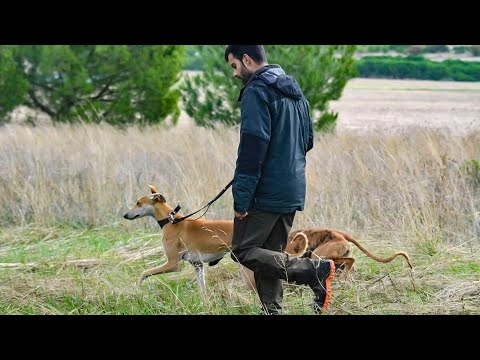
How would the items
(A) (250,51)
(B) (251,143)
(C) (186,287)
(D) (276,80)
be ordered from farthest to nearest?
(C) (186,287)
(A) (250,51)
(D) (276,80)
(B) (251,143)

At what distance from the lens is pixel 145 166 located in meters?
11.3

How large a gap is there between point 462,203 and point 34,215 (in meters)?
5.01

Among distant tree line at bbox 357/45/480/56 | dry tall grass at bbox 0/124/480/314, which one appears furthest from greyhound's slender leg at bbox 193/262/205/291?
distant tree line at bbox 357/45/480/56

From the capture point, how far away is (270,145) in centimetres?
562

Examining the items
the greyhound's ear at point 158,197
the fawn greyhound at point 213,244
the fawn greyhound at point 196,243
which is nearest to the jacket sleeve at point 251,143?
the fawn greyhound at point 213,244

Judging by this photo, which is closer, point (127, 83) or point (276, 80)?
point (276, 80)

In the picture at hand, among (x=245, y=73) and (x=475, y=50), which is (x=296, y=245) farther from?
(x=475, y=50)

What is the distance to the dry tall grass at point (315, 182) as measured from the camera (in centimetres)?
866

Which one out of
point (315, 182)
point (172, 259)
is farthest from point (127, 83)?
point (172, 259)

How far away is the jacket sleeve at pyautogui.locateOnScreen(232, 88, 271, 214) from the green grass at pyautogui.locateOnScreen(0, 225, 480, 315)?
1114 mm

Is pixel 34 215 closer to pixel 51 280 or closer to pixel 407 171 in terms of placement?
pixel 51 280

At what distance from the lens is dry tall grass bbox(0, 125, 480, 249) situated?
866 cm

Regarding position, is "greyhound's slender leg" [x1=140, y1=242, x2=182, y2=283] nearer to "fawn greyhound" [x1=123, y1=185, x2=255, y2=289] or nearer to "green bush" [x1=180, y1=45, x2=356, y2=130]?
"fawn greyhound" [x1=123, y1=185, x2=255, y2=289]

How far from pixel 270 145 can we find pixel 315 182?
3939mm
